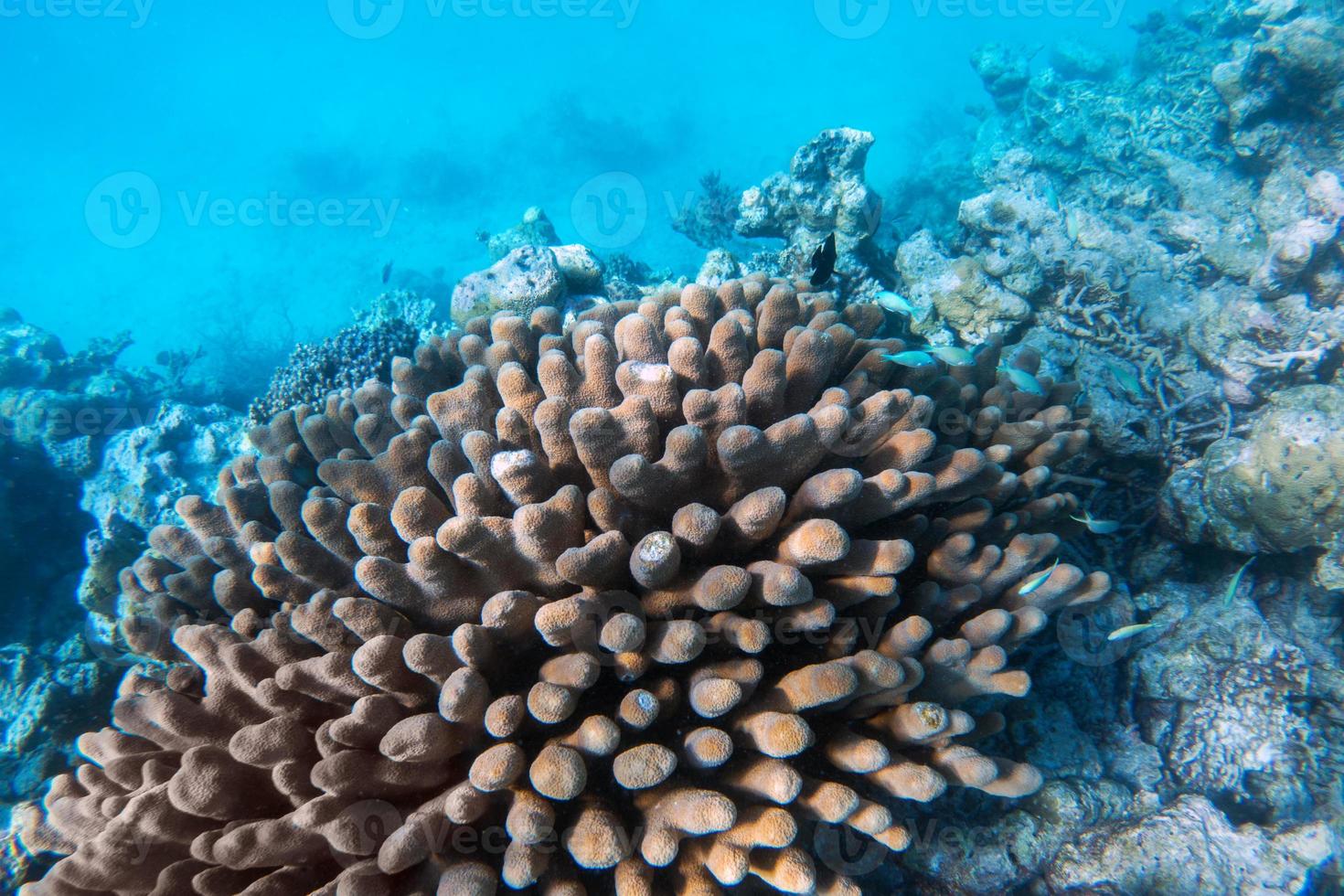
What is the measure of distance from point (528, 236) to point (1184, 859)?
1313cm

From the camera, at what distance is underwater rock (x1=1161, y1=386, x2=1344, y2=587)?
397 centimetres

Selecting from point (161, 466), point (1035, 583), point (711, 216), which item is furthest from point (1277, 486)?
point (711, 216)

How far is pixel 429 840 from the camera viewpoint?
182 centimetres

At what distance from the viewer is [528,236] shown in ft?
42.3

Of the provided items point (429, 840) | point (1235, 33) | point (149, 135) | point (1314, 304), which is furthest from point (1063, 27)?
point (149, 135)

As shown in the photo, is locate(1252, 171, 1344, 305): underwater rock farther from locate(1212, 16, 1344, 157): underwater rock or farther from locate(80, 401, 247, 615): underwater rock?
locate(80, 401, 247, 615): underwater rock

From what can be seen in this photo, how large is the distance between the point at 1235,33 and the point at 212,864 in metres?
24.2

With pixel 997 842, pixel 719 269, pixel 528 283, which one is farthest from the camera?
pixel 719 269

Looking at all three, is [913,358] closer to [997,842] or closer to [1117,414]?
[997,842]

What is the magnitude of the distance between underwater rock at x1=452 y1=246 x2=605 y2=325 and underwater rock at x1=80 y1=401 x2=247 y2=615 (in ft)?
12.3

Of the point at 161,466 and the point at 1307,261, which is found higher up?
the point at 161,466

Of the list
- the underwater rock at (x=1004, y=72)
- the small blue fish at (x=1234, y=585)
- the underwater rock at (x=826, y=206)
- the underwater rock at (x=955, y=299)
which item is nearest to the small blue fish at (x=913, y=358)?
the small blue fish at (x=1234, y=585)

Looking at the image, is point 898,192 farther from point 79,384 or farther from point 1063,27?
point 1063,27

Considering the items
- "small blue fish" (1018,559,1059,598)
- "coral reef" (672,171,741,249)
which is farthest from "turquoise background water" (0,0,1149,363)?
"small blue fish" (1018,559,1059,598)
